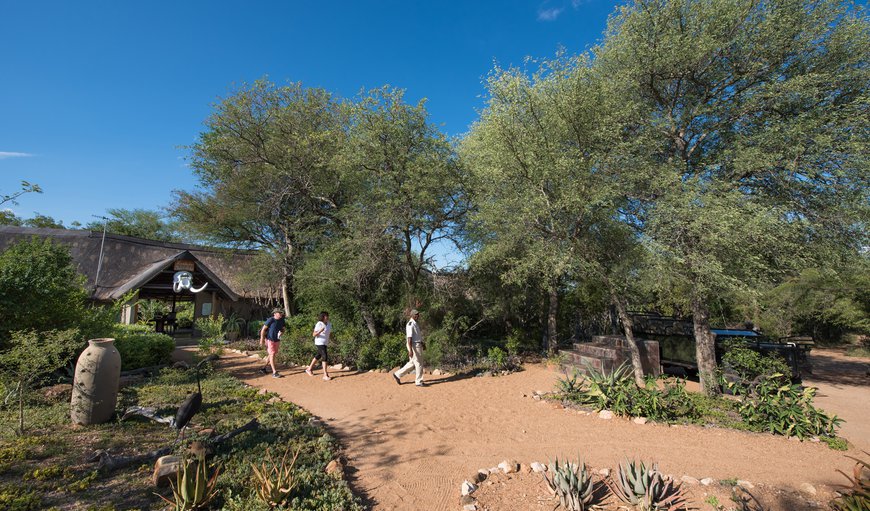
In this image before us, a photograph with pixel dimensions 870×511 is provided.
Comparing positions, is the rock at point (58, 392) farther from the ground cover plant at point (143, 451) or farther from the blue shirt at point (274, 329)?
the blue shirt at point (274, 329)

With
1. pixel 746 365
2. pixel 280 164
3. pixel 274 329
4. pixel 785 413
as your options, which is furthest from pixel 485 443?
pixel 280 164

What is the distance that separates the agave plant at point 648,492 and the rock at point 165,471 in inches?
177

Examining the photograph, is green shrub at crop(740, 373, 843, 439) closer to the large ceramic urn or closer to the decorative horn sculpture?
the large ceramic urn

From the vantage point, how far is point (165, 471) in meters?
3.81

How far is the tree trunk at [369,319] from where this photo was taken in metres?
11.5

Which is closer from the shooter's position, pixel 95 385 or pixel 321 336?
pixel 95 385

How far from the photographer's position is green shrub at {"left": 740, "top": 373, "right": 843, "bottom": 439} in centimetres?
559

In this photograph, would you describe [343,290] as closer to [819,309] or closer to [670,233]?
[670,233]

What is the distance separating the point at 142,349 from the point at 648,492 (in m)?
10.9

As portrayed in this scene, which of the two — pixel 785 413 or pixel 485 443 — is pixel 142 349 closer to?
pixel 485 443

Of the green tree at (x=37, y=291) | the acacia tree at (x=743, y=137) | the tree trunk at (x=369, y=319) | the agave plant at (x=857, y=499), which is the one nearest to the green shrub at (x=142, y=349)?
the green tree at (x=37, y=291)

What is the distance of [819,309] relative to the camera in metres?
16.7

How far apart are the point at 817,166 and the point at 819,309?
14.2m

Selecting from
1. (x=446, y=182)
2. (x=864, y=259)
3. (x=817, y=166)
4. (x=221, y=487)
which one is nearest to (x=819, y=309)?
(x=864, y=259)
